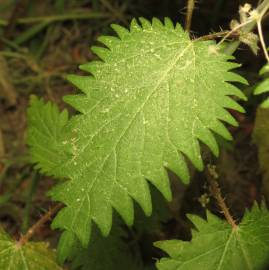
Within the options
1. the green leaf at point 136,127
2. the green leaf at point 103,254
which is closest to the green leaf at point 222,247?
the green leaf at point 136,127

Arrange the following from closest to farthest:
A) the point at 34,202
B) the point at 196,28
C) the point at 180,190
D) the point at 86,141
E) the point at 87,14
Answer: the point at 86,141
the point at 180,190
the point at 34,202
the point at 196,28
the point at 87,14

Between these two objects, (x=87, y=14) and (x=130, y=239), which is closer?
(x=130, y=239)

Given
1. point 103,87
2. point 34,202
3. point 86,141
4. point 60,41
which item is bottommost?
point 34,202

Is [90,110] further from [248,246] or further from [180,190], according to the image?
[180,190]

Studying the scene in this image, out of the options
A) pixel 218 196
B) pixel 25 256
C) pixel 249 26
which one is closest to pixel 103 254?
pixel 25 256

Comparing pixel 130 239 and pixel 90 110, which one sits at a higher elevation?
pixel 90 110

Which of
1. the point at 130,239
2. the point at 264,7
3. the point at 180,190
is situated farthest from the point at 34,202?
the point at 264,7

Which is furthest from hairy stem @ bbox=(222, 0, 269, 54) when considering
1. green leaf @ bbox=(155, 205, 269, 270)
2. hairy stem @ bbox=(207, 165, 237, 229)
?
green leaf @ bbox=(155, 205, 269, 270)

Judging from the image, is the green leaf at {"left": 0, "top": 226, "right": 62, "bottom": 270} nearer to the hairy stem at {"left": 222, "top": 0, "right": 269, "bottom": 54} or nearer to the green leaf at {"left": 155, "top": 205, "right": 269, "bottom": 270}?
the green leaf at {"left": 155, "top": 205, "right": 269, "bottom": 270}
